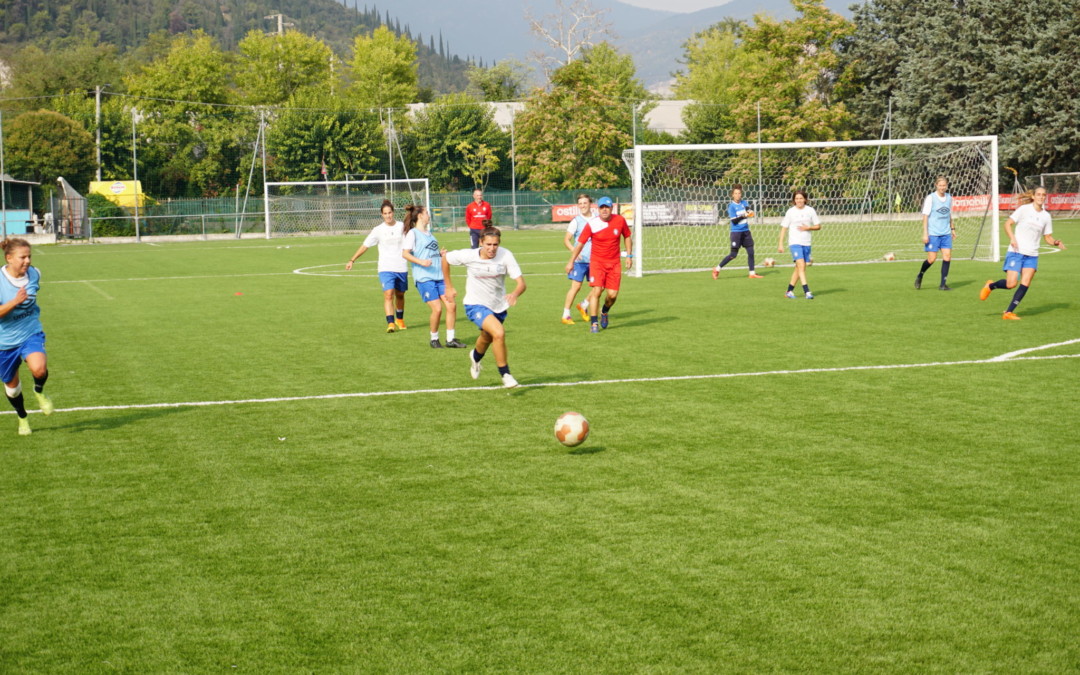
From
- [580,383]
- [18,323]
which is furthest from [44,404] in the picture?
[580,383]

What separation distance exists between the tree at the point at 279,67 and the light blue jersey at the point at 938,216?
7309 centimetres

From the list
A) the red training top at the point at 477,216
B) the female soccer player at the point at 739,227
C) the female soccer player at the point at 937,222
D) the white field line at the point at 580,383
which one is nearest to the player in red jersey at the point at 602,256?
the white field line at the point at 580,383

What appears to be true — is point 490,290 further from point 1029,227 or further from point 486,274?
point 1029,227

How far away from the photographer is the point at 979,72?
57938 mm

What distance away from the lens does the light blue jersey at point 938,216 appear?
65.3 ft

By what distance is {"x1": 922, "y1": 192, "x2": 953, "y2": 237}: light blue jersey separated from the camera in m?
19.9

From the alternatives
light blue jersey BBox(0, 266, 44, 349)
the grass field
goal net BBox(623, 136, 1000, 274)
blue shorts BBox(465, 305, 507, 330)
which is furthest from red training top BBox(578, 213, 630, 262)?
goal net BBox(623, 136, 1000, 274)

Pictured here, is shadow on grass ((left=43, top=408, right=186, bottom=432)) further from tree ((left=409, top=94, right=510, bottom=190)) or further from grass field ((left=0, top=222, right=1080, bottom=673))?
tree ((left=409, top=94, right=510, bottom=190))

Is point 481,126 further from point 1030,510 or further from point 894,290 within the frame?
point 1030,510

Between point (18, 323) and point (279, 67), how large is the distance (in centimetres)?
8462

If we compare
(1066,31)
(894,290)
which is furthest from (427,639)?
(1066,31)

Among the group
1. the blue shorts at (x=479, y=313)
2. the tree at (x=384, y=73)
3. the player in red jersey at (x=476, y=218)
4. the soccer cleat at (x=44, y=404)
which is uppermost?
the tree at (x=384, y=73)

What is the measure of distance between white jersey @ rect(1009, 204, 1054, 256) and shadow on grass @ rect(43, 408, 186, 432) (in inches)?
470

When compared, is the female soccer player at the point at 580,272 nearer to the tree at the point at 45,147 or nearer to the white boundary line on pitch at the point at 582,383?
the white boundary line on pitch at the point at 582,383
